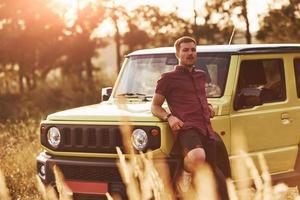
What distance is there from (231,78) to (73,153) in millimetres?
1643

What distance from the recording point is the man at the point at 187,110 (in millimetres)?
6348

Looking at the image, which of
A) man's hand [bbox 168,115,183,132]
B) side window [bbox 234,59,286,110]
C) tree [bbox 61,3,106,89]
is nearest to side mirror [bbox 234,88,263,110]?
side window [bbox 234,59,286,110]

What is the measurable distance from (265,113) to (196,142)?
4.79 ft

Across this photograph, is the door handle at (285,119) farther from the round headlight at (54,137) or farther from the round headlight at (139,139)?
the round headlight at (54,137)

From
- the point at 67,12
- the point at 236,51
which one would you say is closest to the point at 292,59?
the point at 236,51

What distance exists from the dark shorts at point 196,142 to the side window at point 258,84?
783 millimetres

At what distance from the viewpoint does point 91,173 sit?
22.2 ft

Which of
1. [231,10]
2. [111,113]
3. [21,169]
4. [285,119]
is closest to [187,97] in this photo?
[111,113]

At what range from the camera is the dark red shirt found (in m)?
6.45

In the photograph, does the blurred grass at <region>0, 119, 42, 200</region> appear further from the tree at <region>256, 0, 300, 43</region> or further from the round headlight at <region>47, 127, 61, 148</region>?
the tree at <region>256, 0, 300, 43</region>

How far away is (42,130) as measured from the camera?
735 centimetres

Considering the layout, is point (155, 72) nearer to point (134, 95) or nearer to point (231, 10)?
point (134, 95)

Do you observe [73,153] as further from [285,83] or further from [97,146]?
[285,83]

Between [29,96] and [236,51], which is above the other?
[236,51]
